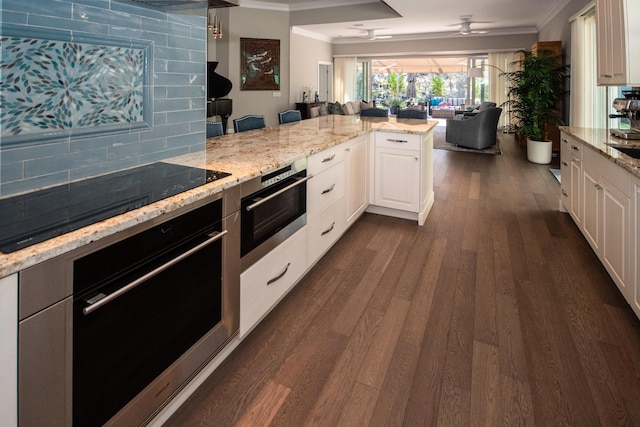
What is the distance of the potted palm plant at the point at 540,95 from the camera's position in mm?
6492

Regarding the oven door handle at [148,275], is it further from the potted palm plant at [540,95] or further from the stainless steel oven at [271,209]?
the potted palm plant at [540,95]

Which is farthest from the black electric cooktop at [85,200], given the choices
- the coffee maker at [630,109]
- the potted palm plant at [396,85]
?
the potted palm plant at [396,85]

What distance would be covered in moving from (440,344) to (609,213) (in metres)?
1.41

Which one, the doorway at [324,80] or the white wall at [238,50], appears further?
the doorway at [324,80]

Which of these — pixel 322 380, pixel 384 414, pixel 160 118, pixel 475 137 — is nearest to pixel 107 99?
pixel 160 118

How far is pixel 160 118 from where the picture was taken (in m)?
1.96

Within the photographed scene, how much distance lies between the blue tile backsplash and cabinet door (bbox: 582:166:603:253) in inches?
103

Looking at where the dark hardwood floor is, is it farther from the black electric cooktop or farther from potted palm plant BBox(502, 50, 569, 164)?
potted palm plant BBox(502, 50, 569, 164)

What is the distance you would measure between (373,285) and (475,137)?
6.53 metres

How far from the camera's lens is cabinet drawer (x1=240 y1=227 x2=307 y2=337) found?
1841mm

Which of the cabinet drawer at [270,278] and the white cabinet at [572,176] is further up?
the white cabinet at [572,176]

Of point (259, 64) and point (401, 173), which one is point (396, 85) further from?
point (401, 173)

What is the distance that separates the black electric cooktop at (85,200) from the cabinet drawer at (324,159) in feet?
2.62

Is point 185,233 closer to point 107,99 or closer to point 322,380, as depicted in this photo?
point 107,99
